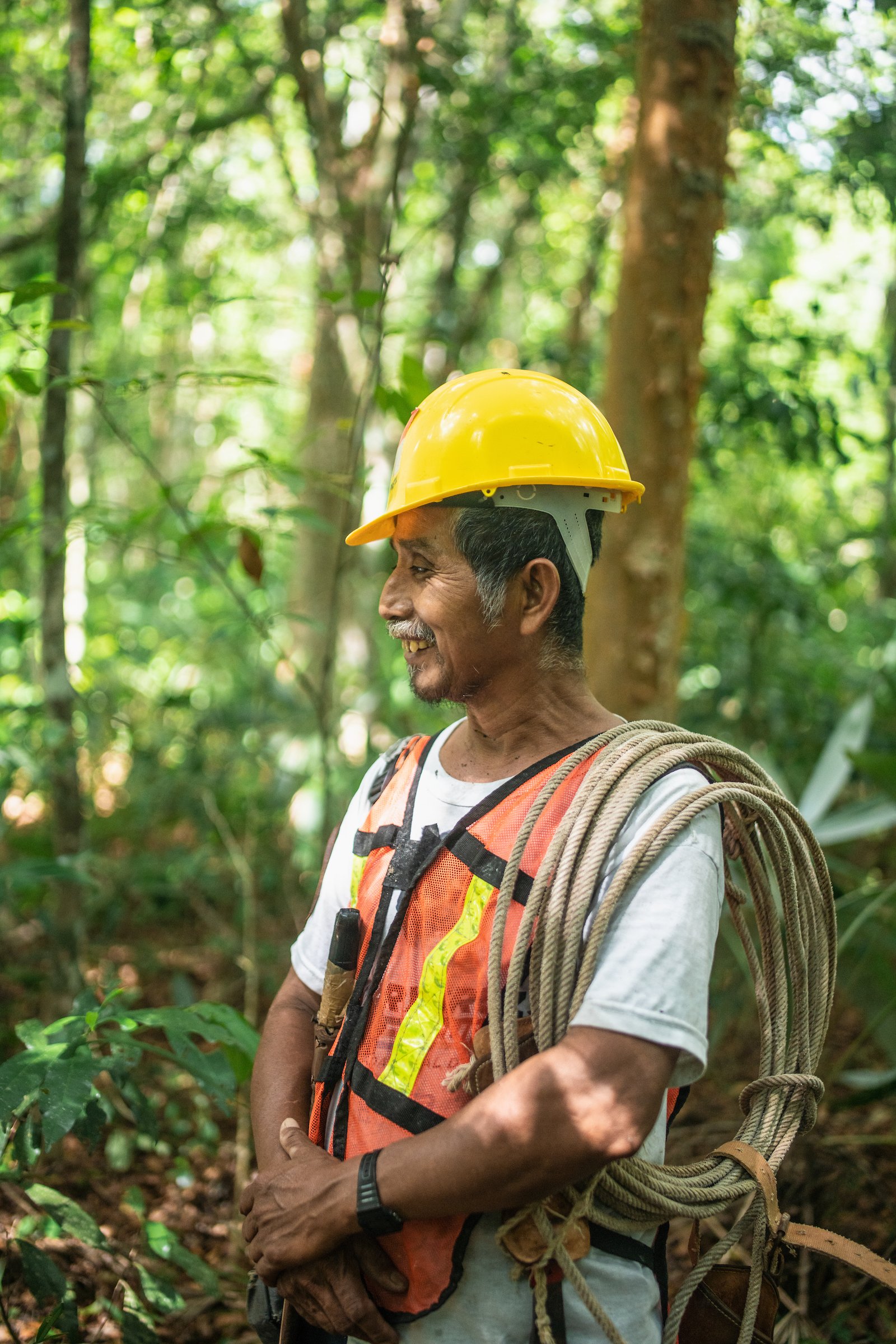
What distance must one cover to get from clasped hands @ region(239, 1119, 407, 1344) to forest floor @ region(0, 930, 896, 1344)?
2.56ft

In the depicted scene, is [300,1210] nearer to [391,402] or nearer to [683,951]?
[683,951]

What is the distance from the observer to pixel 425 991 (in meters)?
1.47

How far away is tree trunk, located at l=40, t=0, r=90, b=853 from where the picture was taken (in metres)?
3.13

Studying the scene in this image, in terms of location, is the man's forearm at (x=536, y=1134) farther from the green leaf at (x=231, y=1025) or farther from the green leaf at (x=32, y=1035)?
the green leaf at (x=32, y=1035)

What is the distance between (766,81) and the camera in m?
4.50

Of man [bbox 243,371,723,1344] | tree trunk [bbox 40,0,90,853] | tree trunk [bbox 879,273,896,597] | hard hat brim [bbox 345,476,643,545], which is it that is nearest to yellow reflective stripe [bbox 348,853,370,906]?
man [bbox 243,371,723,1344]

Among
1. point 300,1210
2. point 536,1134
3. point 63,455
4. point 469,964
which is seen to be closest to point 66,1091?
point 300,1210

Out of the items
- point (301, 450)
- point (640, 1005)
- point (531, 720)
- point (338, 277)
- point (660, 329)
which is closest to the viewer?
point (640, 1005)

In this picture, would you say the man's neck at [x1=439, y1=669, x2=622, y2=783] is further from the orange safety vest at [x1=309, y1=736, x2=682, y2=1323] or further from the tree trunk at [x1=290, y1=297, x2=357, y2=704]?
the tree trunk at [x1=290, y1=297, x2=357, y2=704]

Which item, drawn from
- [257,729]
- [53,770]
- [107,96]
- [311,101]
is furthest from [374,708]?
[107,96]

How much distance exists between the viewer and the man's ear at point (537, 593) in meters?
1.54

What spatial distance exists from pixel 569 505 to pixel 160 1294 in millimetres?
1742

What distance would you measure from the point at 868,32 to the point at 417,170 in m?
4.05

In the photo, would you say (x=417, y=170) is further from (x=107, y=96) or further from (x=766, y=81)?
(x=766, y=81)
